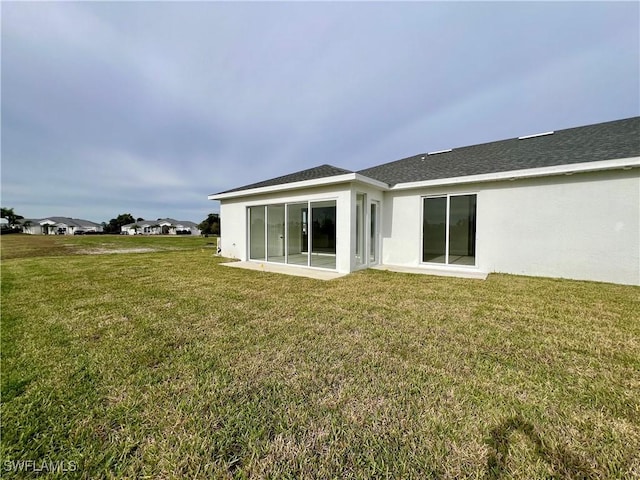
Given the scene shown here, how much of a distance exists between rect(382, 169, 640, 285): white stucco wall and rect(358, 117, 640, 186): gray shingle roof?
49 centimetres

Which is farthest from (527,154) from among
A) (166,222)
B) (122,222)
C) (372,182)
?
(122,222)

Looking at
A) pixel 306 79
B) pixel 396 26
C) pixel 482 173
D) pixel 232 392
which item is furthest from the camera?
pixel 306 79

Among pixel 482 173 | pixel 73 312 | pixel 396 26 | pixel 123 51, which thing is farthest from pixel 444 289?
pixel 123 51

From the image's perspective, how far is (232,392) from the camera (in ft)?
7.33

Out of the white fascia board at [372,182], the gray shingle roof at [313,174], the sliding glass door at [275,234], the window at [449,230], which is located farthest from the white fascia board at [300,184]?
the window at [449,230]

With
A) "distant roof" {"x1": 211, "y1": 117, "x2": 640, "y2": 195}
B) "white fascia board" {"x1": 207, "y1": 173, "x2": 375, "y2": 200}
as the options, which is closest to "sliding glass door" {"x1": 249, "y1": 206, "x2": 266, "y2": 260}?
"white fascia board" {"x1": 207, "y1": 173, "x2": 375, "y2": 200}

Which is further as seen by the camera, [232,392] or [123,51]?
[123,51]

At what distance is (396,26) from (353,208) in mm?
6894

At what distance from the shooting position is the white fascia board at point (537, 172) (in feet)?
19.3

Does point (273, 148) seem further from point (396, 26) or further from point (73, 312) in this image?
point (73, 312)

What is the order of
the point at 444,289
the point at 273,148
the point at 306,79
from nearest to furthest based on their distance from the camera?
the point at 444,289
the point at 306,79
the point at 273,148

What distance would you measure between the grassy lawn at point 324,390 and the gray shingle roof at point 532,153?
14.2 ft

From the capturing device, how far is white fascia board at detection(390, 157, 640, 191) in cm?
589

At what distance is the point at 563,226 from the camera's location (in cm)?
673
